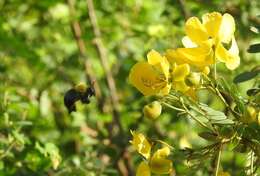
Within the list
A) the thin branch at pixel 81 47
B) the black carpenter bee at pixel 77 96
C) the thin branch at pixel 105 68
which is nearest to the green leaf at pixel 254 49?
the black carpenter bee at pixel 77 96

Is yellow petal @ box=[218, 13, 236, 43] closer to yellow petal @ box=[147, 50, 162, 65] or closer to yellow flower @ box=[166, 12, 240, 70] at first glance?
yellow flower @ box=[166, 12, 240, 70]

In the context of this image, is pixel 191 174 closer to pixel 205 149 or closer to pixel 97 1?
pixel 205 149

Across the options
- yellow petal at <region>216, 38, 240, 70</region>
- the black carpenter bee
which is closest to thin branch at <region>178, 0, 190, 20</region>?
the black carpenter bee

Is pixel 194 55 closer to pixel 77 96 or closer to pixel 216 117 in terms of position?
pixel 216 117

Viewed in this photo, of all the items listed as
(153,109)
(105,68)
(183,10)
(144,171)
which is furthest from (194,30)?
(105,68)

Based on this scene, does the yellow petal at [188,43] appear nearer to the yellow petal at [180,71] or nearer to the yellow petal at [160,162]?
the yellow petal at [180,71]
